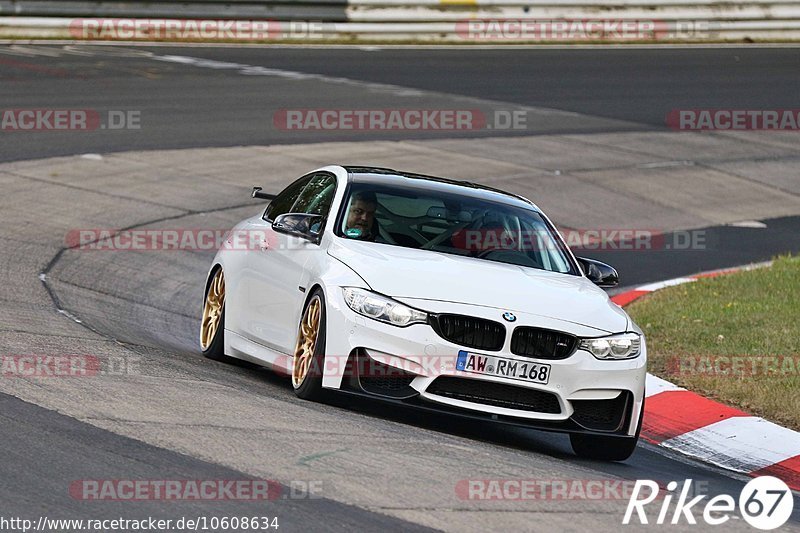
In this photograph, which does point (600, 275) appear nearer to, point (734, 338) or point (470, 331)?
point (470, 331)

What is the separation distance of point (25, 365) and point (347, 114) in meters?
15.2

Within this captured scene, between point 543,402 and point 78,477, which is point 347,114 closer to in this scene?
point 543,402

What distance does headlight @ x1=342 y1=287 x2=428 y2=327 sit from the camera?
25.8ft

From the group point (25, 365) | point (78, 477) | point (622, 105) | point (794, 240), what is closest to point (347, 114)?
point (622, 105)

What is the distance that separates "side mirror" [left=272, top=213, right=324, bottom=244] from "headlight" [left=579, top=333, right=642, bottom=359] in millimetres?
1969

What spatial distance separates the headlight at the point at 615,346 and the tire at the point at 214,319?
120 inches

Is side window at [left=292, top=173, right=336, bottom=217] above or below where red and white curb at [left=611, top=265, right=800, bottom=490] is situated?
above

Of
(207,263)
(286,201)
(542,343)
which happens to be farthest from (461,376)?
(207,263)

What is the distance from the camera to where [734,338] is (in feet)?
38.5

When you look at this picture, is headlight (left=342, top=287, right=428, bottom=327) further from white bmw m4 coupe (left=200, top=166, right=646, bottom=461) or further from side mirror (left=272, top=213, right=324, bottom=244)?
side mirror (left=272, top=213, right=324, bottom=244)

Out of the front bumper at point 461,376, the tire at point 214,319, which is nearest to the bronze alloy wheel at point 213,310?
the tire at point 214,319

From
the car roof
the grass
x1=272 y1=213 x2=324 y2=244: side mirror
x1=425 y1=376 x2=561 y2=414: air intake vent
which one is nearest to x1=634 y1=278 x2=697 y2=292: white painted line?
the grass

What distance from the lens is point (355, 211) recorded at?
30.3 ft

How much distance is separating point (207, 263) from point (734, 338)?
5.52 metres
